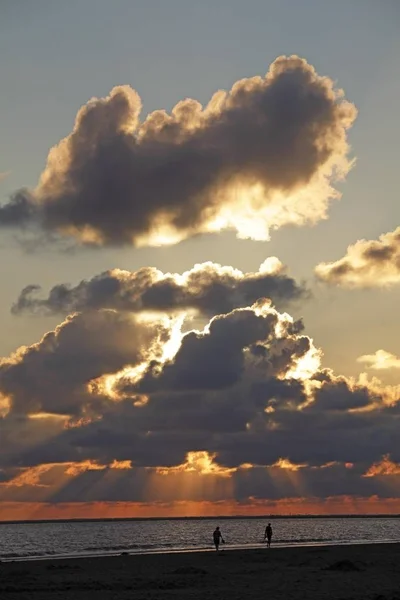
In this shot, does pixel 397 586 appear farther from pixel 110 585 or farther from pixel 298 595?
pixel 110 585

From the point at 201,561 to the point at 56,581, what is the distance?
2334 cm

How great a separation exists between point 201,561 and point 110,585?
25788mm

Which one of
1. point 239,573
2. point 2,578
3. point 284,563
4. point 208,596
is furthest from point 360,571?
point 2,578

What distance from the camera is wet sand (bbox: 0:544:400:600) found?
1742 inches

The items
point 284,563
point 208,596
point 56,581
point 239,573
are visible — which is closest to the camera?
point 208,596

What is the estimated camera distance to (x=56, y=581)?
180 ft

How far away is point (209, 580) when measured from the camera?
174ft

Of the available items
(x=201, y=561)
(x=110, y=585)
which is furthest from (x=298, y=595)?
(x=201, y=561)

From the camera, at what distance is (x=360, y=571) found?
58.1 metres

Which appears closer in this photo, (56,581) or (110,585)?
(110,585)

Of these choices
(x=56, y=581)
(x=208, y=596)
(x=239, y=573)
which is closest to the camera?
(x=208, y=596)

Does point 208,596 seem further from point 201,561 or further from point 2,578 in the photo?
point 201,561

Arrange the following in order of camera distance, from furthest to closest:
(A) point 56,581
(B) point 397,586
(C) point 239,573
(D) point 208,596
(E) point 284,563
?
1. (E) point 284,563
2. (C) point 239,573
3. (A) point 56,581
4. (B) point 397,586
5. (D) point 208,596

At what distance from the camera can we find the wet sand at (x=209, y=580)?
44250 mm
